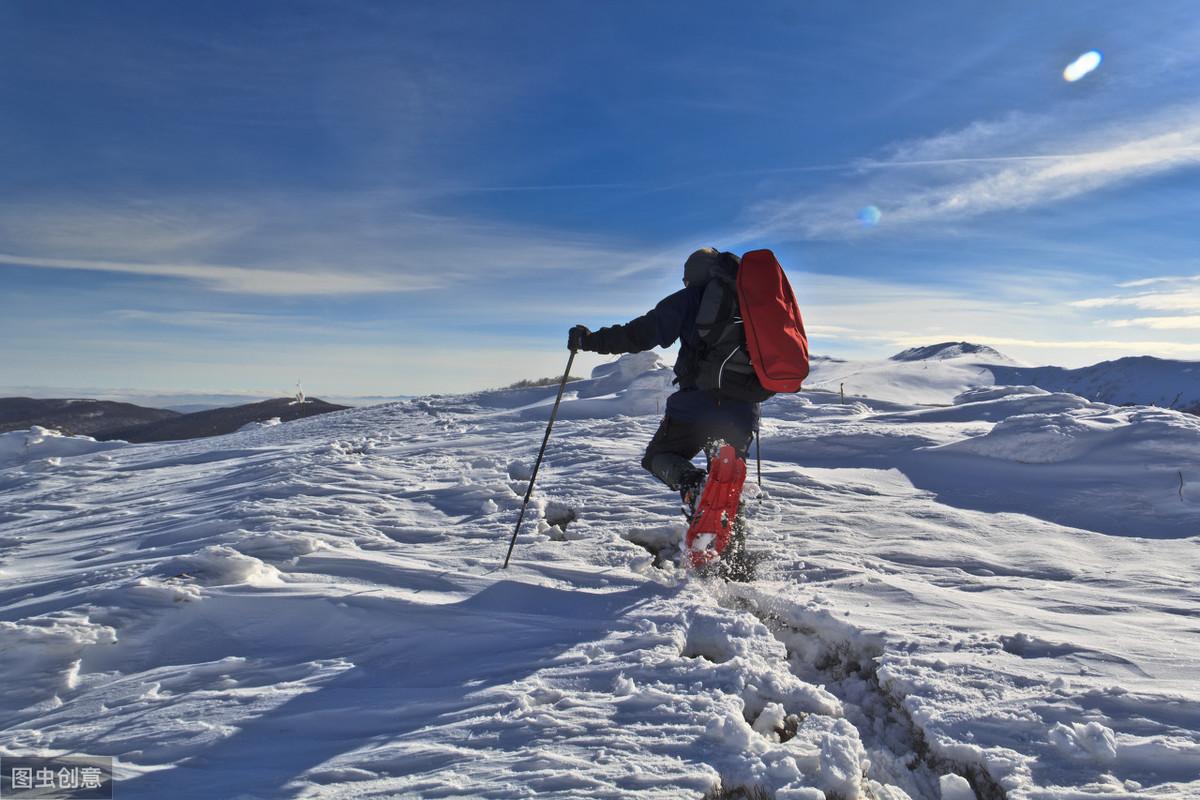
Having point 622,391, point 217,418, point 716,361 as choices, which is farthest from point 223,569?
point 217,418

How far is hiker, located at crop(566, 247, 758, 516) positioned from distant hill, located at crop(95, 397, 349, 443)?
1899cm

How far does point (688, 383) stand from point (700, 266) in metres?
0.83

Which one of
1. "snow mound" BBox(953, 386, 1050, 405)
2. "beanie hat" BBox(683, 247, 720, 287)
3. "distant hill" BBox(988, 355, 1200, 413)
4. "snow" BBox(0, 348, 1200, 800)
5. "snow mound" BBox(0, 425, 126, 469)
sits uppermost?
"distant hill" BBox(988, 355, 1200, 413)

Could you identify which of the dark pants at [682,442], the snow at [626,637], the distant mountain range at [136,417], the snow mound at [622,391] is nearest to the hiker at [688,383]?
the dark pants at [682,442]

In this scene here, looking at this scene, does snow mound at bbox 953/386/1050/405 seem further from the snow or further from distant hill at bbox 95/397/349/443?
distant hill at bbox 95/397/349/443

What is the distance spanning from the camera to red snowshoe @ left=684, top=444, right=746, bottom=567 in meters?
4.18

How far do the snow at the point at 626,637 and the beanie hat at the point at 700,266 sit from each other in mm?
2027

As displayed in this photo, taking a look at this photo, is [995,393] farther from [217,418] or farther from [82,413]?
[82,413]

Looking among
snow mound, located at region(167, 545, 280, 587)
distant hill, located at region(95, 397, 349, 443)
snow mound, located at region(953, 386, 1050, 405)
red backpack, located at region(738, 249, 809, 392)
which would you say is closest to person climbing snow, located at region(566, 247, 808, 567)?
red backpack, located at region(738, 249, 809, 392)

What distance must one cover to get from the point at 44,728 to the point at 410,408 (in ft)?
46.2

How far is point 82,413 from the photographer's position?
1265 inches

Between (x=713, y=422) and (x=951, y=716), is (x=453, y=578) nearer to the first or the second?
(x=713, y=422)

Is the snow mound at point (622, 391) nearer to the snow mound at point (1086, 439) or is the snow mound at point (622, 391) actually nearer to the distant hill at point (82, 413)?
the snow mound at point (1086, 439)

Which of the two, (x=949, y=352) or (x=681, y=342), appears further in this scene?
(x=949, y=352)
